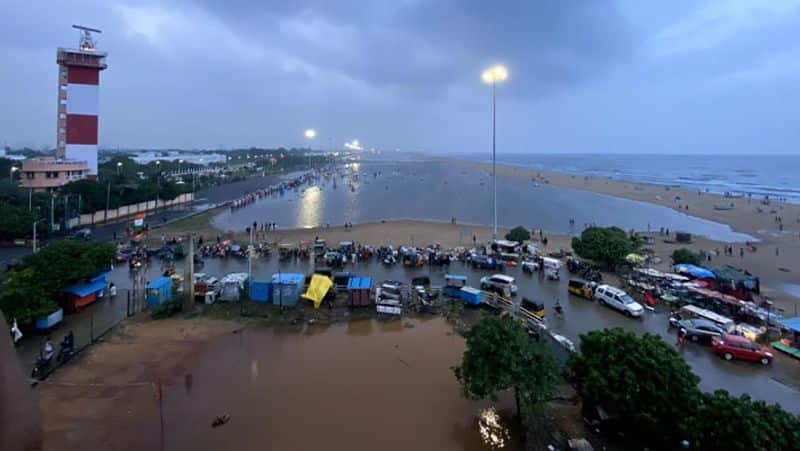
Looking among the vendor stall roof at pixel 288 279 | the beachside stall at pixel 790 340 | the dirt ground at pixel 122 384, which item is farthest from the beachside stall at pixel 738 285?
the dirt ground at pixel 122 384

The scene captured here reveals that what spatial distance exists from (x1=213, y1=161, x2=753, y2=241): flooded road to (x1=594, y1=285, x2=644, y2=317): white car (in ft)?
69.0

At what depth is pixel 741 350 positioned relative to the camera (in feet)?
48.0

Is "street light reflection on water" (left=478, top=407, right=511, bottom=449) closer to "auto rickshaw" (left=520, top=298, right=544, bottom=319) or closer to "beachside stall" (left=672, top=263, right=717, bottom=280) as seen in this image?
"auto rickshaw" (left=520, top=298, right=544, bottom=319)

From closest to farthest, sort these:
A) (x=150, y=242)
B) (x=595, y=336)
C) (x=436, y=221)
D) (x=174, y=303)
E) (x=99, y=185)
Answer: (x=595, y=336) < (x=174, y=303) < (x=150, y=242) < (x=99, y=185) < (x=436, y=221)

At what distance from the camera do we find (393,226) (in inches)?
1622

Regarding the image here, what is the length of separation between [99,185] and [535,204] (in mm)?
49677

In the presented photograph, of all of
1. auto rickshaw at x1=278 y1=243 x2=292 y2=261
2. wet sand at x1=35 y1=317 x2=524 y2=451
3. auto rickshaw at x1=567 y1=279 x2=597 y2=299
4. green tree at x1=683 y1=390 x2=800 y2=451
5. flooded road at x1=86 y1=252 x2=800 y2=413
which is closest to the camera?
green tree at x1=683 y1=390 x2=800 y2=451

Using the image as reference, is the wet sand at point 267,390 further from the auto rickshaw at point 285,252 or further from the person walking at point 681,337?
the auto rickshaw at point 285,252

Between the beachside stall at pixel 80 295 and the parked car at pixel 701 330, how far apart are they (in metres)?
24.6

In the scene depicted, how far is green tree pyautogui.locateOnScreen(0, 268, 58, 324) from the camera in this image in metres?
14.9

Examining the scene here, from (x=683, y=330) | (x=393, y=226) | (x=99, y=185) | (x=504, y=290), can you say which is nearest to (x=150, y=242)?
(x=99, y=185)

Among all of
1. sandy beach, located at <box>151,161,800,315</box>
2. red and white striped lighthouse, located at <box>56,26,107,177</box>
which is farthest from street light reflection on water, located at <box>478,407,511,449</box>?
red and white striped lighthouse, located at <box>56,26,107,177</box>

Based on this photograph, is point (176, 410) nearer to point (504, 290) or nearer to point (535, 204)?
point (504, 290)

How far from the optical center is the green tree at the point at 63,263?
55.2ft
